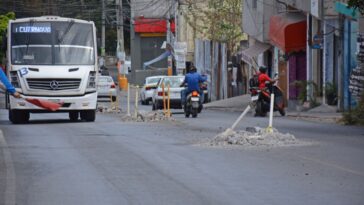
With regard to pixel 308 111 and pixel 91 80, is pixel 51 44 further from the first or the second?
pixel 308 111

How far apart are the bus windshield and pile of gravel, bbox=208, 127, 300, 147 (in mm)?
10102

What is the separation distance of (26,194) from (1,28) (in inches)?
1694

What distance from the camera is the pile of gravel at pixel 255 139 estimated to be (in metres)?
17.0

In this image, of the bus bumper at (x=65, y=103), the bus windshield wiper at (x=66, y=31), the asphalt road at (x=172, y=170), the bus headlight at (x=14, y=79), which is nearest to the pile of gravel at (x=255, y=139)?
the asphalt road at (x=172, y=170)

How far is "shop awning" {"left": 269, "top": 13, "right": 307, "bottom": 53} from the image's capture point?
38500mm

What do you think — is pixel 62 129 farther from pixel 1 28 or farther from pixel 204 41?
pixel 204 41

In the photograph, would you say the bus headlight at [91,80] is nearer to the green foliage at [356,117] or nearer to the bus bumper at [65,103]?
the bus bumper at [65,103]

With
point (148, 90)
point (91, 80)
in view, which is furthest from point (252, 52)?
point (91, 80)

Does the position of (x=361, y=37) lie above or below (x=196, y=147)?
above

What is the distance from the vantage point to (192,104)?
95.9ft

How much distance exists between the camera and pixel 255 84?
29844mm

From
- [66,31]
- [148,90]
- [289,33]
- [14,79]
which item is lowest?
[148,90]

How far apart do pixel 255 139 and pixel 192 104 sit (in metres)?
12.2

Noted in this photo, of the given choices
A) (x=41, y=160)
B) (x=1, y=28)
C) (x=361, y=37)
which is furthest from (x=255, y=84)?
(x=1, y=28)
